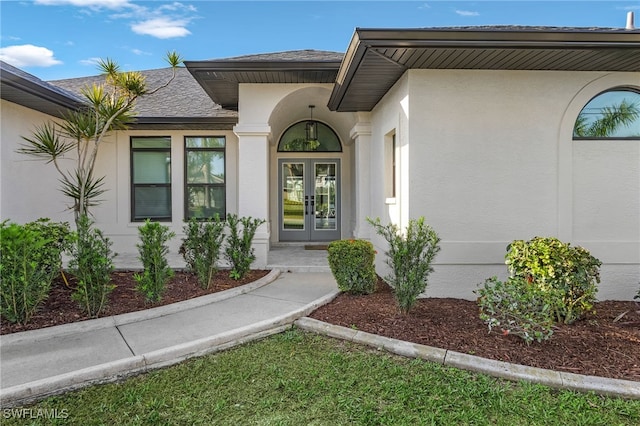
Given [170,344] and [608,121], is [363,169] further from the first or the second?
[170,344]

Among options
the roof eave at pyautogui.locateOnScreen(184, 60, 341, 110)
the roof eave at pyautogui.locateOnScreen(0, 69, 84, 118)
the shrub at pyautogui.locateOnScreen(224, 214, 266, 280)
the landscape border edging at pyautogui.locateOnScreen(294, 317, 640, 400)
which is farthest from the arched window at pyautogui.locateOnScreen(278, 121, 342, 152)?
the landscape border edging at pyautogui.locateOnScreen(294, 317, 640, 400)

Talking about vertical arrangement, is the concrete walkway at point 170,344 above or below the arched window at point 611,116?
below

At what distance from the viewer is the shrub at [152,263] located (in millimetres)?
5289

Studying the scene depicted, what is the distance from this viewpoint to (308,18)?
1037 centimetres

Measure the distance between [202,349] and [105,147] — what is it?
7851 mm

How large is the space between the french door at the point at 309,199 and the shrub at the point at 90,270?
7008 millimetres

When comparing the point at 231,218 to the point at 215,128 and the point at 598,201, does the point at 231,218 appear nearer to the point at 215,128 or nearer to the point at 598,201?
the point at 215,128

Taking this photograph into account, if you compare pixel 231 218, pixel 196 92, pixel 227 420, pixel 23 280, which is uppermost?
pixel 196 92

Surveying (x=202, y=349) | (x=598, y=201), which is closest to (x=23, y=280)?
(x=202, y=349)

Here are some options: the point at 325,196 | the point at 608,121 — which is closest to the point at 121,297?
the point at 325,196

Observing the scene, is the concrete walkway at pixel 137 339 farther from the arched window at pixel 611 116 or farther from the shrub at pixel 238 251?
the arched window at pixel 611 116

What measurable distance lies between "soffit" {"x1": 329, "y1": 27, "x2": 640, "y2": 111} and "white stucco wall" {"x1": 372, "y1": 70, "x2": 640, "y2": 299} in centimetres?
27

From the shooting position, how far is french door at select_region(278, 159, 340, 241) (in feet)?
38.3

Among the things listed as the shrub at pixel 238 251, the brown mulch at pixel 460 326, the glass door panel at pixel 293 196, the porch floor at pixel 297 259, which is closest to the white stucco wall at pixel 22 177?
the brown mulch at pixel 460 326
